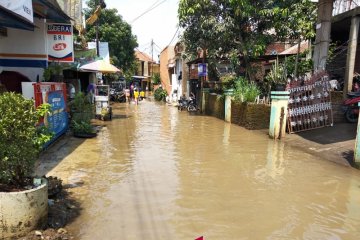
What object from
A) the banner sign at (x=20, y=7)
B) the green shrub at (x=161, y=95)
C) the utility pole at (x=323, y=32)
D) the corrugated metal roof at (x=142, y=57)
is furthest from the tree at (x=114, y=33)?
the corrugated metal roof at (x=142, y=57)

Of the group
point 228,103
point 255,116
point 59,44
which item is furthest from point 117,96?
point 59,44

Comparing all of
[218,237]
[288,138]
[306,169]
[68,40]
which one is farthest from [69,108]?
[218,237]

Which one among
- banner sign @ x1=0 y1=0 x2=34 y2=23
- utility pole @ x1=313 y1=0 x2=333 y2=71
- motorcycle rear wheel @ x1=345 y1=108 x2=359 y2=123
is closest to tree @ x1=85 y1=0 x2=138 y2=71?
utility pole @ x1=313 y1=0 x2=333 y2=71

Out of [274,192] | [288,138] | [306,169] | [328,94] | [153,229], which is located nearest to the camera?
[153,229]

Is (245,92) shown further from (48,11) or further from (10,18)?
(10,18)

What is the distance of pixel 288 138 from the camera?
11500 millimetres

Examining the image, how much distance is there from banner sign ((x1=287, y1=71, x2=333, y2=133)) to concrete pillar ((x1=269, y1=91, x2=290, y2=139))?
10.6 inches

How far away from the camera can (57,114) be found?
1048 cm

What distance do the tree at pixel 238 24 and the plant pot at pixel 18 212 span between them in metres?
13.0

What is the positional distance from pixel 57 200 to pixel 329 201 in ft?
14.8

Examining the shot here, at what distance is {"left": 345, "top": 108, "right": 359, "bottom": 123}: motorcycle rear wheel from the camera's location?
1203 centimetres

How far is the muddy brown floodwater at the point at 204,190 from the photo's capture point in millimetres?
4895

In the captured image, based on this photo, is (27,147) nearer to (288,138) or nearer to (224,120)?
(288,138)

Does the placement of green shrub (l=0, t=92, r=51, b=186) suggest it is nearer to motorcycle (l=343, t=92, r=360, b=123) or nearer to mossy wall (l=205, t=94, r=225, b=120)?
motorcycle (l=343, t=92, r=360, b=123)
